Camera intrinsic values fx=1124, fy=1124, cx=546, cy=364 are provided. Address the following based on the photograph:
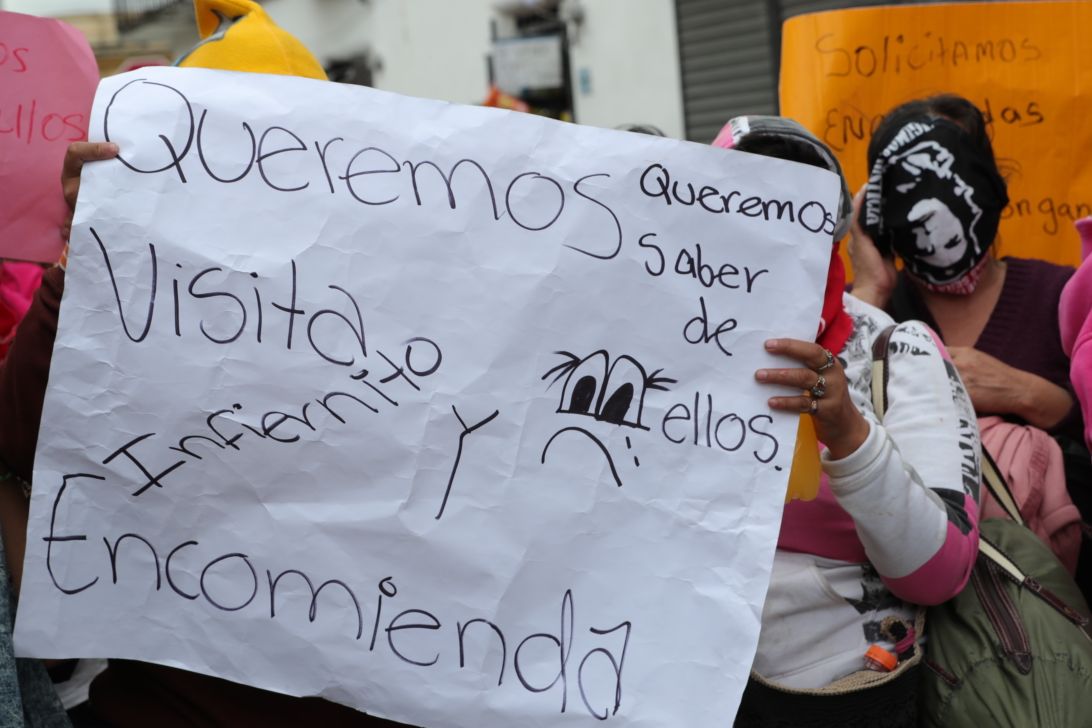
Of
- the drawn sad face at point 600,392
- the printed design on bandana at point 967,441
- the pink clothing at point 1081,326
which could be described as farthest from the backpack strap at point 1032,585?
the drawn sad face at point 600,392

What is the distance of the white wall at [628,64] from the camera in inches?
395

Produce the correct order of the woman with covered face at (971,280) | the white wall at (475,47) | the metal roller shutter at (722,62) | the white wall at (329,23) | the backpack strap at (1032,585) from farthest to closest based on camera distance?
the white wall at (329,23)
the white wall at (475,47)
the metal roller shutter at (722,62)
the woman with covered face at (971,280)
the backpack strap at (1032,585)

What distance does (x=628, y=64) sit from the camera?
10469mm

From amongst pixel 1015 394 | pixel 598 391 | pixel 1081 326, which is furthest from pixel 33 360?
pixel 1015 394

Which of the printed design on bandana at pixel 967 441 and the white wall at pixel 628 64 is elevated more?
the white wall at pixel 628 64

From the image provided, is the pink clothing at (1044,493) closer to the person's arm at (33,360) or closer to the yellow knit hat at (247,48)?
the yellow knit hat at (247,48)

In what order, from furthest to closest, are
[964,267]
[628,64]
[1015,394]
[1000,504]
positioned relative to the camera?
[628,64], [964,267], [1015,394], [1000,504]

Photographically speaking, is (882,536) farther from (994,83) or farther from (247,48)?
(994,83)

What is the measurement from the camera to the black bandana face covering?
2467mm

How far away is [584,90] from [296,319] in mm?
9878

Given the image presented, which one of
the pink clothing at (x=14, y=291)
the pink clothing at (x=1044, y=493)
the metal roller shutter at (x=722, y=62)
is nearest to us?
Result: the pink clothing at (x=1044, y=493)

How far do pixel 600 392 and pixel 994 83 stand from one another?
1.98 metres

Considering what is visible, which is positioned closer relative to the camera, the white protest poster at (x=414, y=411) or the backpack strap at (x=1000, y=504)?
the white protest poster at (x=414, y=411)

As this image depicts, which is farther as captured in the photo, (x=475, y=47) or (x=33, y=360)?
(x=475, y=47)
